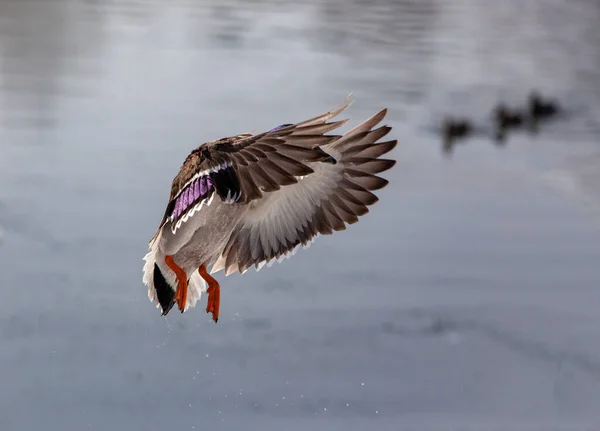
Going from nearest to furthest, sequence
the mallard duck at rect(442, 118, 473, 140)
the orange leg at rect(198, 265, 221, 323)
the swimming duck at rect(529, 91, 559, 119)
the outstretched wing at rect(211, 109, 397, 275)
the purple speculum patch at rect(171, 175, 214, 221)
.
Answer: the purple speculum patch at rect(171, 175, 214, 221) → the orange leg at rect(198, 265, 221, 323) → the outstretched wing at rect(211, 109, 397, 275) → the mallard duck at rect(442, 118, 473, 140) → the swimming duck at rect(529, 91, 559, 119)

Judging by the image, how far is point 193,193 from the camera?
4109 millimetres

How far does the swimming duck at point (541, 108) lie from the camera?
11.3 m

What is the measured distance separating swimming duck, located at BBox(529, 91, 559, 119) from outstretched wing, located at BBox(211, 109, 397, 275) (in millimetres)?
6817

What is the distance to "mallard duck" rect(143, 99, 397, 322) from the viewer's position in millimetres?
3924

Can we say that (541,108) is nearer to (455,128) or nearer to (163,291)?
(455,128)

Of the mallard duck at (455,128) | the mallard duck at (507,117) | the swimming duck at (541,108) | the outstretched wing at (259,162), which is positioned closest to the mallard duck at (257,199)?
the outstretched wing at (259,162)

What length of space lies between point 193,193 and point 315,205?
0.82m

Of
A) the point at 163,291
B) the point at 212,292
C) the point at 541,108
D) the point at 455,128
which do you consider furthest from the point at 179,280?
the point at 541,108

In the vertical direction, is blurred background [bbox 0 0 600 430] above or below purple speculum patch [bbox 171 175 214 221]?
below

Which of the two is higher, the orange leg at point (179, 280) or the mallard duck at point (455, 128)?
the orange leg at point (179, 280)

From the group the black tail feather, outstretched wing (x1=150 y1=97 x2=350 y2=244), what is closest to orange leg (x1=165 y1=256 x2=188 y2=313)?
the black tail feather

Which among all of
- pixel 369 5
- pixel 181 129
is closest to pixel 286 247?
pixel 181 129

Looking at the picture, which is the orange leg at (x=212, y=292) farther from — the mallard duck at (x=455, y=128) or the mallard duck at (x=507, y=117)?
the mallard duck at (x=507, y=117)

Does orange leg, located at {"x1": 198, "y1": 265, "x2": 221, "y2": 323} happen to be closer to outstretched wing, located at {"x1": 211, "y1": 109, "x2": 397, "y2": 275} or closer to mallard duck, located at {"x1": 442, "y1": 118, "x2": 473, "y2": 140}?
outstretched wing, located at {"x1": 211, "y1": 109, "x2": 397, "y2": 275}
